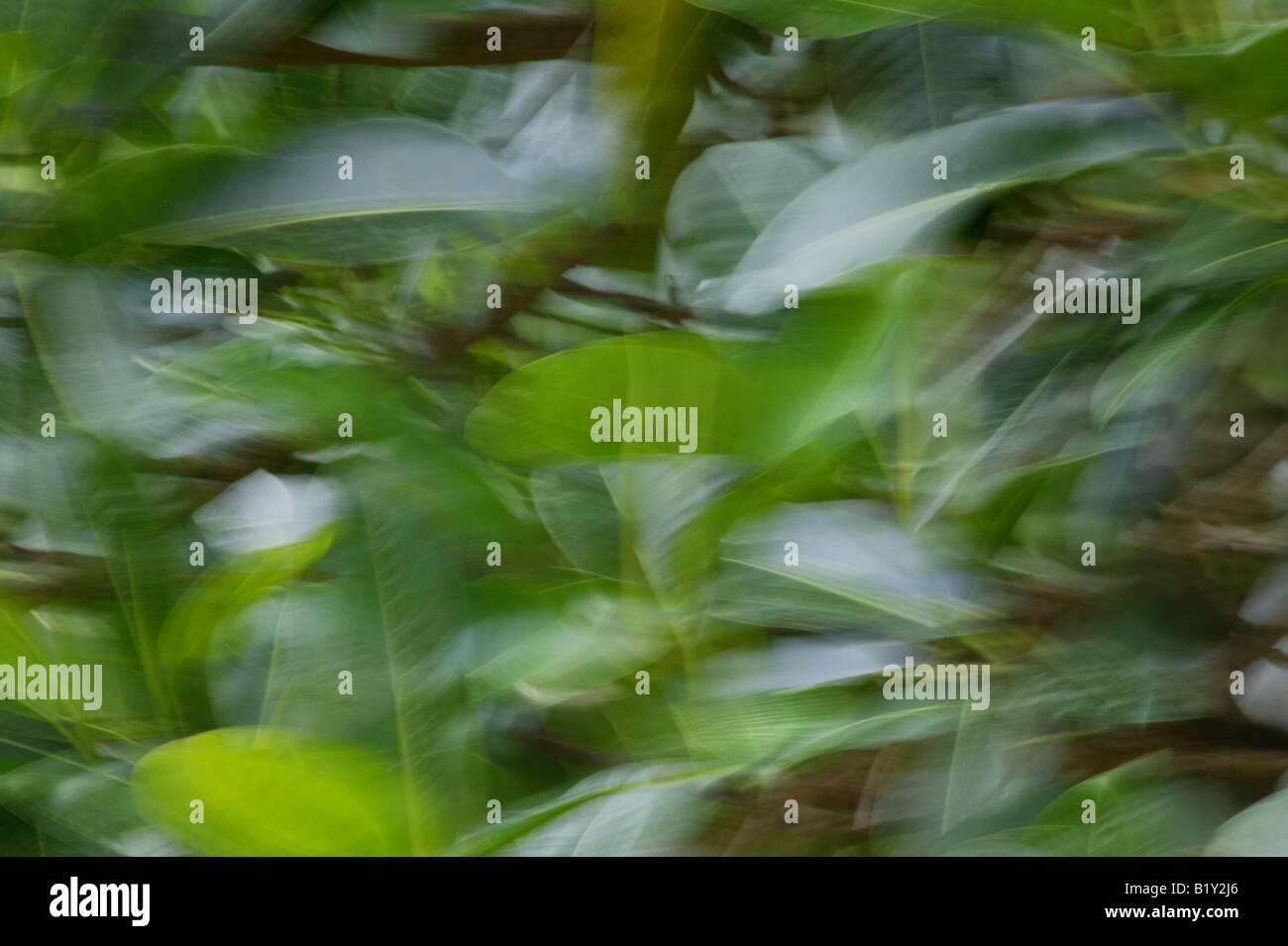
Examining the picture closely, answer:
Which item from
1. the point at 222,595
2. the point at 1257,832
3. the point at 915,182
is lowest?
the point at 1257,832

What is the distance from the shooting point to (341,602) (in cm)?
47

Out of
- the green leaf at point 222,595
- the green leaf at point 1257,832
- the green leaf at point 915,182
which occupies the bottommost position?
the green leaf at point 1257,832

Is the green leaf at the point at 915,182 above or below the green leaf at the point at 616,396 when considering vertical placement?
above

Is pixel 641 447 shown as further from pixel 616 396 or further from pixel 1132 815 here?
pixel 1132 815

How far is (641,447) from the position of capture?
47 cm

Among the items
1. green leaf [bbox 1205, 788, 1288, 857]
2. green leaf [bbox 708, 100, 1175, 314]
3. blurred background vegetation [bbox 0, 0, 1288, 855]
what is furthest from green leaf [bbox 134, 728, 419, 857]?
green leaf [bbox 1205, 788, 1288, 857]

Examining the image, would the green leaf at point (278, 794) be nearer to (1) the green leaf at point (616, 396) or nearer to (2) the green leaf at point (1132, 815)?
(1) the green leaf at point (616, 396)

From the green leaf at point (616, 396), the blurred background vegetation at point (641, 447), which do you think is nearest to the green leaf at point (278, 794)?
the blurred background vegetation at point (641, 447)

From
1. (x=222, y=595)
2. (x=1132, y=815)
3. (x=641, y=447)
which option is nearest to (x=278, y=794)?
(x=222, y=595)

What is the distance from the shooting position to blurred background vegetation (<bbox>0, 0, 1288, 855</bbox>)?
47 centimetres

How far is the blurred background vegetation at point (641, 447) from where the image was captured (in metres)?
0.47

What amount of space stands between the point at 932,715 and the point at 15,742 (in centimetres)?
47

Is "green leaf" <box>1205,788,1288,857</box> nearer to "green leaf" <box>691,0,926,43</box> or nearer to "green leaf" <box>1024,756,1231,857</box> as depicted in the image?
"green leaf" <box>1024,756,1231,857</box>

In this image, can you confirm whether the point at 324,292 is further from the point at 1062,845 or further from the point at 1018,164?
the point at 1062,845
